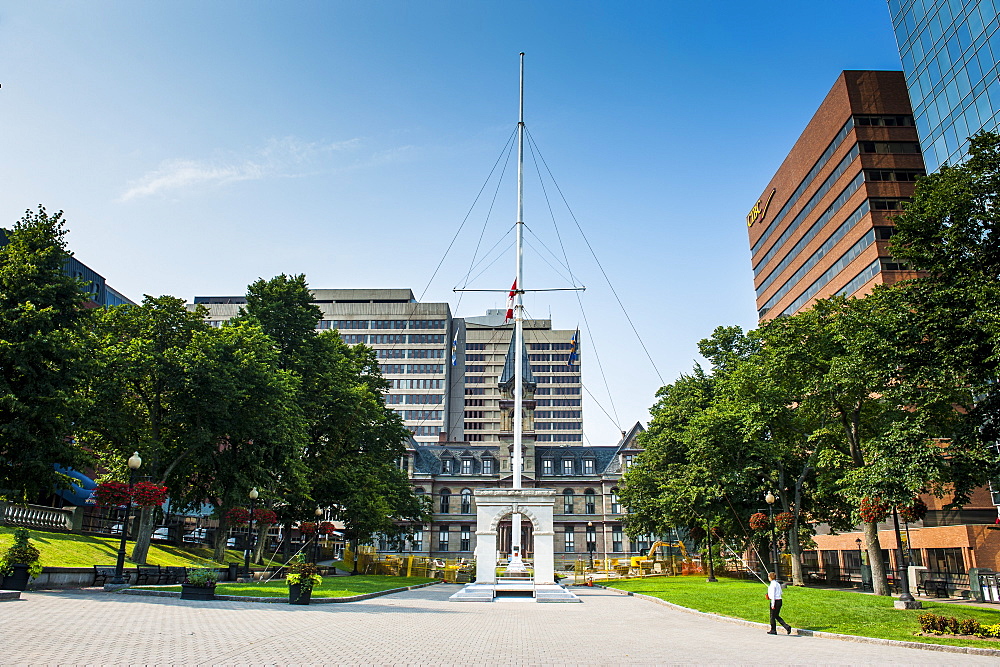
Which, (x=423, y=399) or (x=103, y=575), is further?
(x=423, y=399)

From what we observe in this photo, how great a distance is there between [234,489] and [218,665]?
977 inches

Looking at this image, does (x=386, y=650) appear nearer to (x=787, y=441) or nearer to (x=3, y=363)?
(x=3, y=363)

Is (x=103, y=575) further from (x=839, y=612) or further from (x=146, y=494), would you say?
(x=839, y=612)

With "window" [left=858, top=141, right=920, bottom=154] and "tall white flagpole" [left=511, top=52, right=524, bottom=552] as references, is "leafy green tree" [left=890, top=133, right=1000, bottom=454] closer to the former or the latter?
"tall white flagpole" [left=511, top=52, right=524, bottom=552]

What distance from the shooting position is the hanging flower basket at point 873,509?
2336 cm

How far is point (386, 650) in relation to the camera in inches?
515

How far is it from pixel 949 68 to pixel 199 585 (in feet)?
186

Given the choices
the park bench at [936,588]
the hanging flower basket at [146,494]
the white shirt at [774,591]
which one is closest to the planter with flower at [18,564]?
the hanging flower basket at [146,494]

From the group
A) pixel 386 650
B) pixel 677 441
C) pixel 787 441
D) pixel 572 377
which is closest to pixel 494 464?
pixel 677 441

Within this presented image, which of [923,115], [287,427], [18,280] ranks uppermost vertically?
[923,115]

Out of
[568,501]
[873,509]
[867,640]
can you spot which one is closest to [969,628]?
[867,640]

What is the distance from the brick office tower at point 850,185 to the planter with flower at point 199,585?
163 ft

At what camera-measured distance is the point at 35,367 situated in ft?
79.0

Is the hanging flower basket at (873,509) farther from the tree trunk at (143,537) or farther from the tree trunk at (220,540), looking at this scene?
the tree trunk at (220,540)
